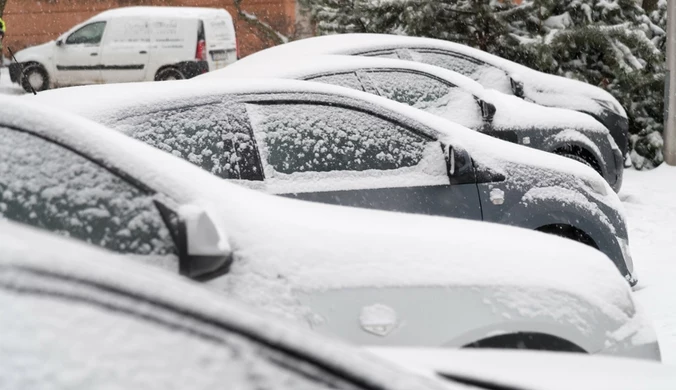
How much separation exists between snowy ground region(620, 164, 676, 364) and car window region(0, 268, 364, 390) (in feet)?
10.9

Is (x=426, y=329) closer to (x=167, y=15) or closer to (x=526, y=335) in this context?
(x=526, y=335)

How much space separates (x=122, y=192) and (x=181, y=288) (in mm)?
1105

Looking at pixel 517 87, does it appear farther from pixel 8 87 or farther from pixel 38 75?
pixel 8 87

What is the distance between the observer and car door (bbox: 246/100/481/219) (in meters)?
4.35

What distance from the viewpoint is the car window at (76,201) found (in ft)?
8.39

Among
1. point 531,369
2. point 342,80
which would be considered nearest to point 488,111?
point 342,80

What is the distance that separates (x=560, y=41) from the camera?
37.0ft

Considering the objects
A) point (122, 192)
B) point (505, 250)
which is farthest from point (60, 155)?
point (505, 250)

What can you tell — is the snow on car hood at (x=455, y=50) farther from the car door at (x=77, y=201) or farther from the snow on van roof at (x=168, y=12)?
the snow on van roof at (x=168, y=12)

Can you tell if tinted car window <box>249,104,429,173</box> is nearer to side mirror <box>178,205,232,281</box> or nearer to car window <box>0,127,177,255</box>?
car window <box>0,127,177,255</box>

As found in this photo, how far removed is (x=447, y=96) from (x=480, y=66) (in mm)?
2176

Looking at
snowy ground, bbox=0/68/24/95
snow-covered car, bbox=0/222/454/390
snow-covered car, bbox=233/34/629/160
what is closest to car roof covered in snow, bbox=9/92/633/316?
snow-covered car, bbox=0/222/454/390

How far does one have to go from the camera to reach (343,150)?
4.52 m

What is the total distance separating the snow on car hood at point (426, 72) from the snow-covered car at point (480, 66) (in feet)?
2.86
